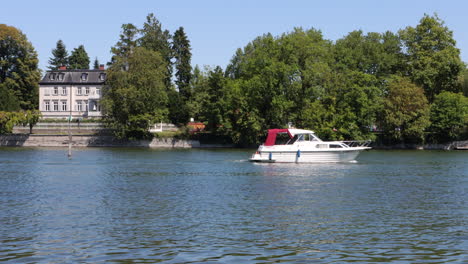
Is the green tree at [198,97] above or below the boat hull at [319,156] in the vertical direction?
above

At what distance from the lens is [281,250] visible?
2084 centimetres

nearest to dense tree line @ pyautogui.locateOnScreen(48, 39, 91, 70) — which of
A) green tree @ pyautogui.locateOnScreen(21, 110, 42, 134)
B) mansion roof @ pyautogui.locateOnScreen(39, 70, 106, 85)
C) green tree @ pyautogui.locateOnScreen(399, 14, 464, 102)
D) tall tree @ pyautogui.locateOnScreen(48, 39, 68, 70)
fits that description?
tall tree @ pyautogui.locateOnScreen(48, 39, 68, 70)

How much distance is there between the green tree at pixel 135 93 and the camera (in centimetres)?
10706

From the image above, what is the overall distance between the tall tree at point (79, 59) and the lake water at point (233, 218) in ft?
431

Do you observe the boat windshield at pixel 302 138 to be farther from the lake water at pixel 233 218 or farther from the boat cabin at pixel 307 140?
the lake water at pixel 233 218

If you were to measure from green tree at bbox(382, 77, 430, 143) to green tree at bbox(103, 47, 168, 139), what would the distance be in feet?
122

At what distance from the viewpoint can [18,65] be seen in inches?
5566

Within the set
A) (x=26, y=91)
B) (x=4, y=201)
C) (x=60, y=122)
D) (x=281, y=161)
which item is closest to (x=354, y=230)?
(x=4, y=201)

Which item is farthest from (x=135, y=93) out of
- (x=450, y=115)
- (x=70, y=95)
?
(x=450, y=115)

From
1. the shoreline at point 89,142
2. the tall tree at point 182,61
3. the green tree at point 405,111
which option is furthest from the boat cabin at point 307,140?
the tall tree at point 182,61

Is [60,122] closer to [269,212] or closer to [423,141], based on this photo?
[423,141]

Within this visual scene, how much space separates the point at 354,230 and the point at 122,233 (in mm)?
8669

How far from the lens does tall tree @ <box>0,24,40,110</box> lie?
13850 cm

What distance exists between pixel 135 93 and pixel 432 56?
1999 inches
